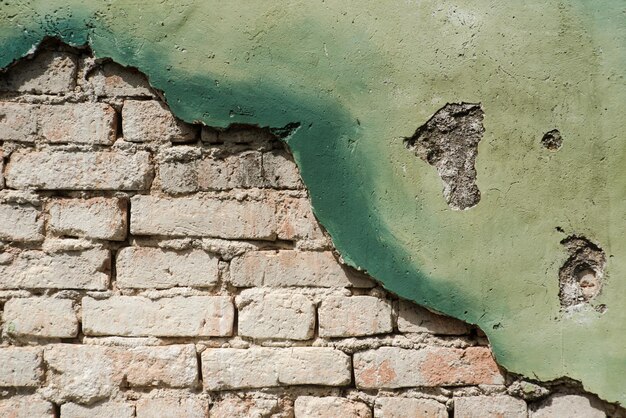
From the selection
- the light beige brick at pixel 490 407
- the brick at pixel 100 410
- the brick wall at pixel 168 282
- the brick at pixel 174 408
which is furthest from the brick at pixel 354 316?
the brick at pixel 100 410

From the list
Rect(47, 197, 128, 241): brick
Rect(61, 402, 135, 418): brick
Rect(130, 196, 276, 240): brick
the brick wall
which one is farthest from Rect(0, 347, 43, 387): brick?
Rect(130, 196, 276, 240): brick

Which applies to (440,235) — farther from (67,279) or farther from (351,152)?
(67,279)

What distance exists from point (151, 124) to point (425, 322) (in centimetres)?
97

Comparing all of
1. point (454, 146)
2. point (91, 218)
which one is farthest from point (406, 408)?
point (91, 218)

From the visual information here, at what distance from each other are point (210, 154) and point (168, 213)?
21 cm

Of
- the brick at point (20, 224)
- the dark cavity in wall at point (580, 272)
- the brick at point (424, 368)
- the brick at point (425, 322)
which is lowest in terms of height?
the brick at point (424, 368)

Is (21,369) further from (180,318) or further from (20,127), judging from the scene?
(20,127)

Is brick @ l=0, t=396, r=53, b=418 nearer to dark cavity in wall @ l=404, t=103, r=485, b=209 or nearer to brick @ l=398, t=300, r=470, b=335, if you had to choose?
brick @ l=398, t=300, r=470, b=335

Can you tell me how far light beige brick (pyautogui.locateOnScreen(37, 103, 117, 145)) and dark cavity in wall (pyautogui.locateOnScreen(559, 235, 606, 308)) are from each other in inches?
52.1

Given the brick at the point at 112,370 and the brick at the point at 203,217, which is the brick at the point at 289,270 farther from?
the brick at the point at 112,370

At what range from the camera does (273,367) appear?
80.0 inches

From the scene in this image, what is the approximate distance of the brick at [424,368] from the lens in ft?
6.59

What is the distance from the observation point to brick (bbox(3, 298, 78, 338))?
206 centimetres

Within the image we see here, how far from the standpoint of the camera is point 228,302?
2.05 metres
